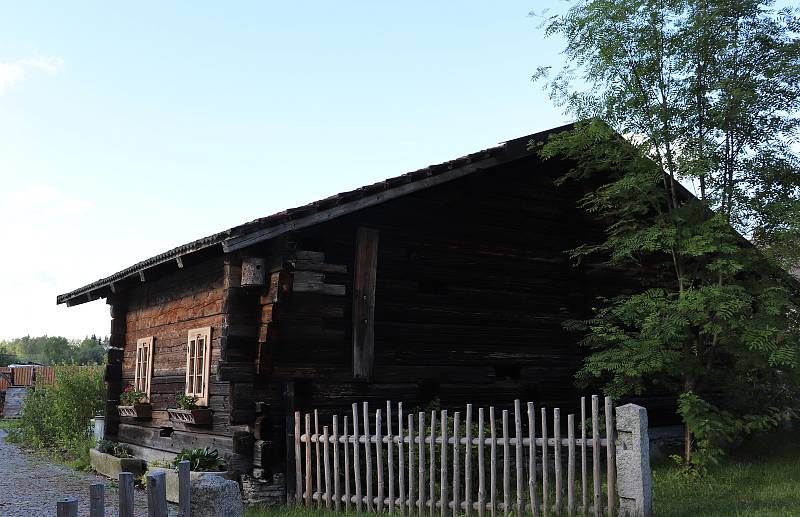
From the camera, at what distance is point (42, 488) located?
42.3ft

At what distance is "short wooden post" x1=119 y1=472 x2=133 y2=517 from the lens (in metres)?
4.33

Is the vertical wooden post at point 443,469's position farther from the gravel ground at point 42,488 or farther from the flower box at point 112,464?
the flower box at point 112,464

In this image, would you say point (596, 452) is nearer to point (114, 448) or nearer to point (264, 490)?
point (264, 490)

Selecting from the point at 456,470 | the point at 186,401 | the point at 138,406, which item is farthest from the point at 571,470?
the point at 138,406

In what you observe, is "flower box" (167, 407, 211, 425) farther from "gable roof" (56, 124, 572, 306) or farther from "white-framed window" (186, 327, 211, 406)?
"gable roof" (56, 124, 572, 306)

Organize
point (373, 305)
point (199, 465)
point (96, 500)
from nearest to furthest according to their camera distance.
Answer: point (96, 500) → point (199, 465) → point (373, 305)

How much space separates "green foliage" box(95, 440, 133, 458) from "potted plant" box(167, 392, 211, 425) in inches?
116

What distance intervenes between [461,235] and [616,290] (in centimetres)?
368

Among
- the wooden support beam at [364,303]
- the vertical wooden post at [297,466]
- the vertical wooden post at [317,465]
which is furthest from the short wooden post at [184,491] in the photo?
the wooden support beam at [364,303]

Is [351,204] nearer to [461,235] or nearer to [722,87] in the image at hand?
[461,235]

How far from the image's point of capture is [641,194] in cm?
1154

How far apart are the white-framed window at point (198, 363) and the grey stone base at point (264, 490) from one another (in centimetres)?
166

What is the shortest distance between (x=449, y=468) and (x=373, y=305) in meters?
2.65

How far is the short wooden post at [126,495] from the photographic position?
14.2ft
